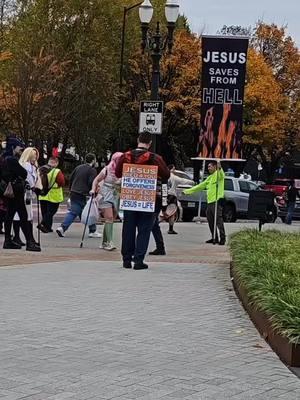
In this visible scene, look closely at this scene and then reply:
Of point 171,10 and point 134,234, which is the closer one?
point 134,234

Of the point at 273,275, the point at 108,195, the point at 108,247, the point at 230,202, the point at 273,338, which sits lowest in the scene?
the point at 230,202

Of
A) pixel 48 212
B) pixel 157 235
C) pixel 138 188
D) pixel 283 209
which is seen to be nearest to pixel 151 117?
pixel 48 212

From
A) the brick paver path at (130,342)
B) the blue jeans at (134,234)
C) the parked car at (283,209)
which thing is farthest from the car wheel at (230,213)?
the brick paver path at (130,342)

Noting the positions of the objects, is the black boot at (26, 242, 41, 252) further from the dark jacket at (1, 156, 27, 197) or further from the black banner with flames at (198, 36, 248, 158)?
the black banner with flames at (198, 36, 248, 158)

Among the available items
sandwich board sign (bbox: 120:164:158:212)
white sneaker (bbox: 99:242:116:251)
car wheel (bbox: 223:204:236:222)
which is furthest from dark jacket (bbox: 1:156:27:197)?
car wheel (bbox: 223:204:236:222)

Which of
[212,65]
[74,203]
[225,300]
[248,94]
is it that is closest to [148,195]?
[225,300]

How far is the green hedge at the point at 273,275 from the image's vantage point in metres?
6.07

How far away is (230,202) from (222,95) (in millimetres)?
10082

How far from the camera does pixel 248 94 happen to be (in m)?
49.5

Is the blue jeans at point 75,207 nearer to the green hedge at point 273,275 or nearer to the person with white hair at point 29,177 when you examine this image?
the person with white hair at point 29,177

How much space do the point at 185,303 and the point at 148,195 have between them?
2.89 m

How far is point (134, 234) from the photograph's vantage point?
10.9 m

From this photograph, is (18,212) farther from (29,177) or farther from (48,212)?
(48,212)

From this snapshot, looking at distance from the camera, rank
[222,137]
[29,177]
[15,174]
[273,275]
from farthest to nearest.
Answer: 1. [222,137]
2. [29,177]
3. [15,174]
4. [273,275]
